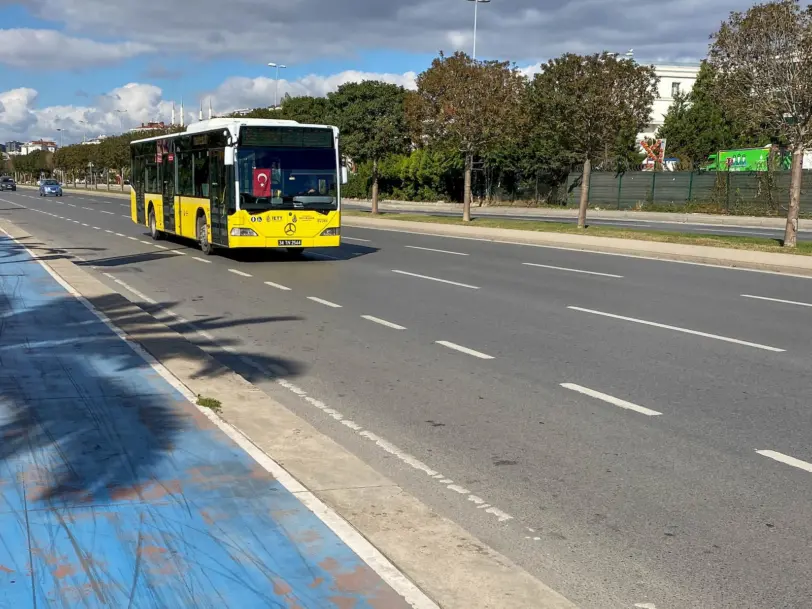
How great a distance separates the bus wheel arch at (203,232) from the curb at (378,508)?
12.9m

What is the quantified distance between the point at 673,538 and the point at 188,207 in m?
18.8

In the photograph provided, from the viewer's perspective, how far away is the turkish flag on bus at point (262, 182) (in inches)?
733

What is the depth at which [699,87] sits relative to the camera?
71312 millimetres

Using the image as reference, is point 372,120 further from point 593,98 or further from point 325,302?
point 325,302

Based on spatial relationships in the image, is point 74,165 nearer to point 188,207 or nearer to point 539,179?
point 539,179

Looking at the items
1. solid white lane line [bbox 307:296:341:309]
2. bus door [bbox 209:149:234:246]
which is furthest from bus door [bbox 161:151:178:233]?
solid white lane line [bbox 307:296:341:309]

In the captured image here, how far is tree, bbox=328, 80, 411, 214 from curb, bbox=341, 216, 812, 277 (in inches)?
339

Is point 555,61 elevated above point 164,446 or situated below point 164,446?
above

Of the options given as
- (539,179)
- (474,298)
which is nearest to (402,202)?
(539,179)

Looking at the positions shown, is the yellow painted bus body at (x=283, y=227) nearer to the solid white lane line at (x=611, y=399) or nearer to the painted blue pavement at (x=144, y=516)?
the painted blue pavement at (x=144, y=516)

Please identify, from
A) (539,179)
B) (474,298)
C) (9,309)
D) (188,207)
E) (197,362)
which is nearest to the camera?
(197,362)

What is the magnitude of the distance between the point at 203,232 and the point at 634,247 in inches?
423

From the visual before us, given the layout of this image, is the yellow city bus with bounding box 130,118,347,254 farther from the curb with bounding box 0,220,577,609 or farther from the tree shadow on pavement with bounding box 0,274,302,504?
the curb with bounding box 0,220,577,609

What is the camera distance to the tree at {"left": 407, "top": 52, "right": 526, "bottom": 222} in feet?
107
